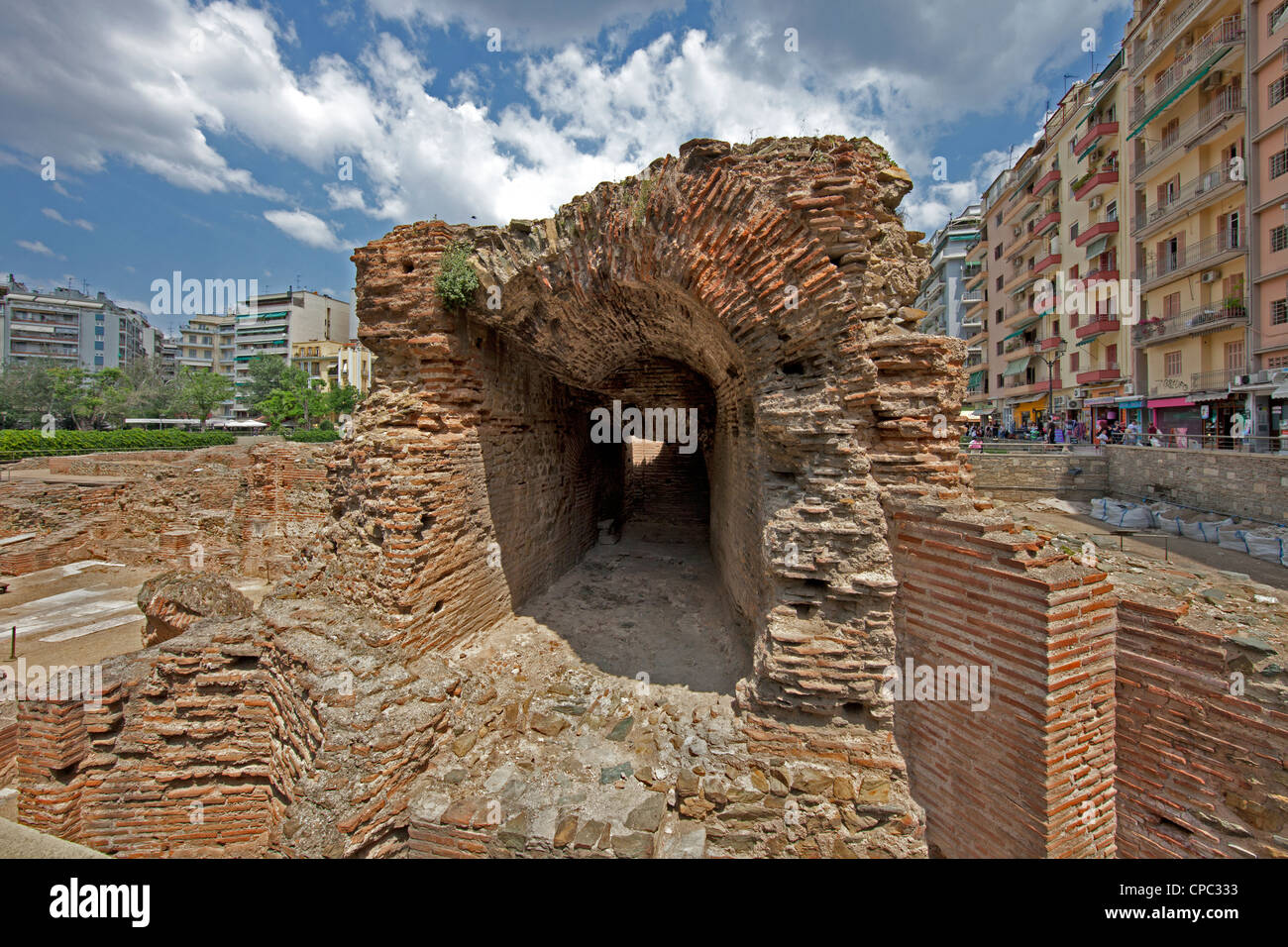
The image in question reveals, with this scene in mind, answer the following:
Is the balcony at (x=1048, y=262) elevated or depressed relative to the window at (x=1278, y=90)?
depressed

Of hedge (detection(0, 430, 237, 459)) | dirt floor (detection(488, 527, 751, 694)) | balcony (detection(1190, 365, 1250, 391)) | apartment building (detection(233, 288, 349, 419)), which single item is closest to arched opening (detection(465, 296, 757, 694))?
dirt floor (detection(488, 527, 751, 694))

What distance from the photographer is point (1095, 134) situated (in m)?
26.0

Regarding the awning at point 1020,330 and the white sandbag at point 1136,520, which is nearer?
the white sandbag at point 1136,520

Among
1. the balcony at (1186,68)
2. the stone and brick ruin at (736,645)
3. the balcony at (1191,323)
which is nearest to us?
the stone and brick ruin at (736,645)

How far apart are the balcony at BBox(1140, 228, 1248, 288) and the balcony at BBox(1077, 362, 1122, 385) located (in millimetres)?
4258

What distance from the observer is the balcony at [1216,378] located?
19841 millimetres

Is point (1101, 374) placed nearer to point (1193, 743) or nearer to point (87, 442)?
point (1193, 743)

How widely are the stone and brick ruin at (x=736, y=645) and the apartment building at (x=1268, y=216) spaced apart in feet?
74.9

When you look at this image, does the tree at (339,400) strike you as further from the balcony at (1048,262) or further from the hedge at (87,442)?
the balcony at (1048,262)

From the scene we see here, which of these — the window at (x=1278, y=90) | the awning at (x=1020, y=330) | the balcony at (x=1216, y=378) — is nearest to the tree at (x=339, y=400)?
the awning at (x=1020, y=330)

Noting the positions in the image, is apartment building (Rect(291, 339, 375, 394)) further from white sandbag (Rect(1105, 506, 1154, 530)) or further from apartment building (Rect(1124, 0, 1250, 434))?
apartment building (Rect(1124, 0, 1250, 434))

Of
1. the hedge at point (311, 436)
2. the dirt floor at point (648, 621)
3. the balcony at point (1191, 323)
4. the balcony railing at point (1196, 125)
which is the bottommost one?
the dirt floor at point (648, 621)

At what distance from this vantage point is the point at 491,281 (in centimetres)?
574
